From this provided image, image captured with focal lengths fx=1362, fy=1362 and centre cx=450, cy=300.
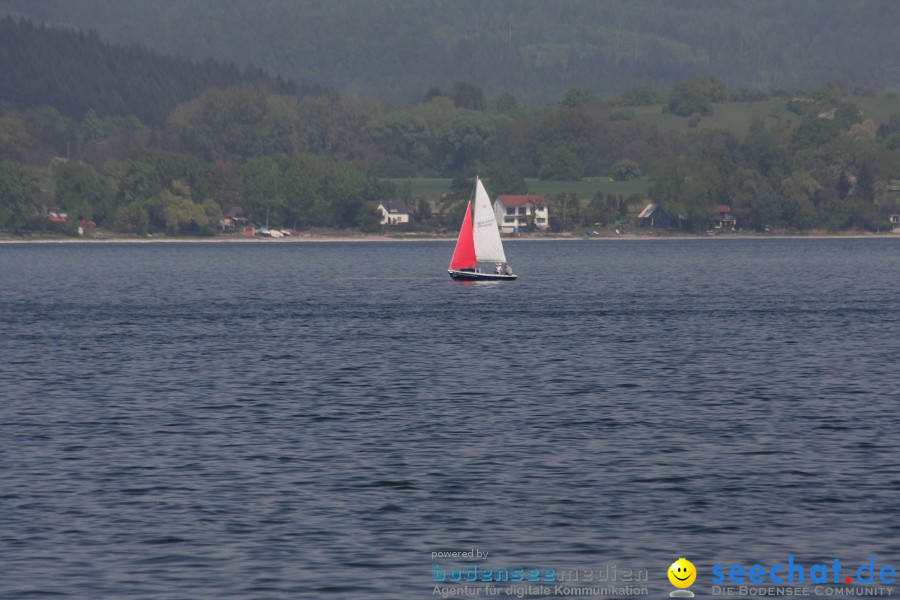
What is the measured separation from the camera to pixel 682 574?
1073 inches

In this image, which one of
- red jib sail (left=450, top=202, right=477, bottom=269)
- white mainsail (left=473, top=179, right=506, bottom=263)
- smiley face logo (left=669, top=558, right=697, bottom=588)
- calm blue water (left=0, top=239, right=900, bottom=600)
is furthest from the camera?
red jib sail (left=450, top=202, right=477, bottom=269)

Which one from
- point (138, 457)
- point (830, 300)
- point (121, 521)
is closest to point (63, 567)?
point (121, 521)

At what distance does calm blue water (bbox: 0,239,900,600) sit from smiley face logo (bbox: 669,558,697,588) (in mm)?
337

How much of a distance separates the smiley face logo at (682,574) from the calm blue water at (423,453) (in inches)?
13.3

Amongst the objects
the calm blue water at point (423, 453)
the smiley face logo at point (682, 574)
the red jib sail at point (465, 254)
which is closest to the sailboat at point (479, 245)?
the red jib sail at point (465, 254)

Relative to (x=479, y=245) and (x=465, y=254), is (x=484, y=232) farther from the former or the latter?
(x=465, y=254)

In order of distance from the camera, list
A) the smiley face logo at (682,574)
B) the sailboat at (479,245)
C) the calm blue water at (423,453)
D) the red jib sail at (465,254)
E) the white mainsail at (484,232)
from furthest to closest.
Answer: the red jib sail at (465,254) → the white mainsail at (484,232) → the sailboat at (479,245) → the calm blue water at (423,453) → the smiley face logo at (682,574)

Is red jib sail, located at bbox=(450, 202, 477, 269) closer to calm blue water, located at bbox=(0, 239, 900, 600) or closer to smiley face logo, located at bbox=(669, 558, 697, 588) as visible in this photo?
calm blue water, located at bbox=(0, 239, 900, 600)

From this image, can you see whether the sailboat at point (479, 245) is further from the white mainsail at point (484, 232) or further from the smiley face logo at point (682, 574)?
the smiley face logo at point (682, 574)

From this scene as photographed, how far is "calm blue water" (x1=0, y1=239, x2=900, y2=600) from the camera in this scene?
3003 cm

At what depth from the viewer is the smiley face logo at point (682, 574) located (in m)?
27.1

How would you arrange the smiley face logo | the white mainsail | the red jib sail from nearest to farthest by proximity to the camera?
the smiley face logo, the white mainsail, the red jib sail

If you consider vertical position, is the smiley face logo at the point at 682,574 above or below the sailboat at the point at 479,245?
below

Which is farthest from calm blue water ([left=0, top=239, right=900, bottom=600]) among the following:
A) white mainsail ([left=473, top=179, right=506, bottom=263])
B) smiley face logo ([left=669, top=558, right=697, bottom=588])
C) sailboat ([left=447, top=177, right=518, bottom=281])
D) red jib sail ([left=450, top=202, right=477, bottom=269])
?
red jib sail ([left=450, top=202, right=477, bottom=269])
